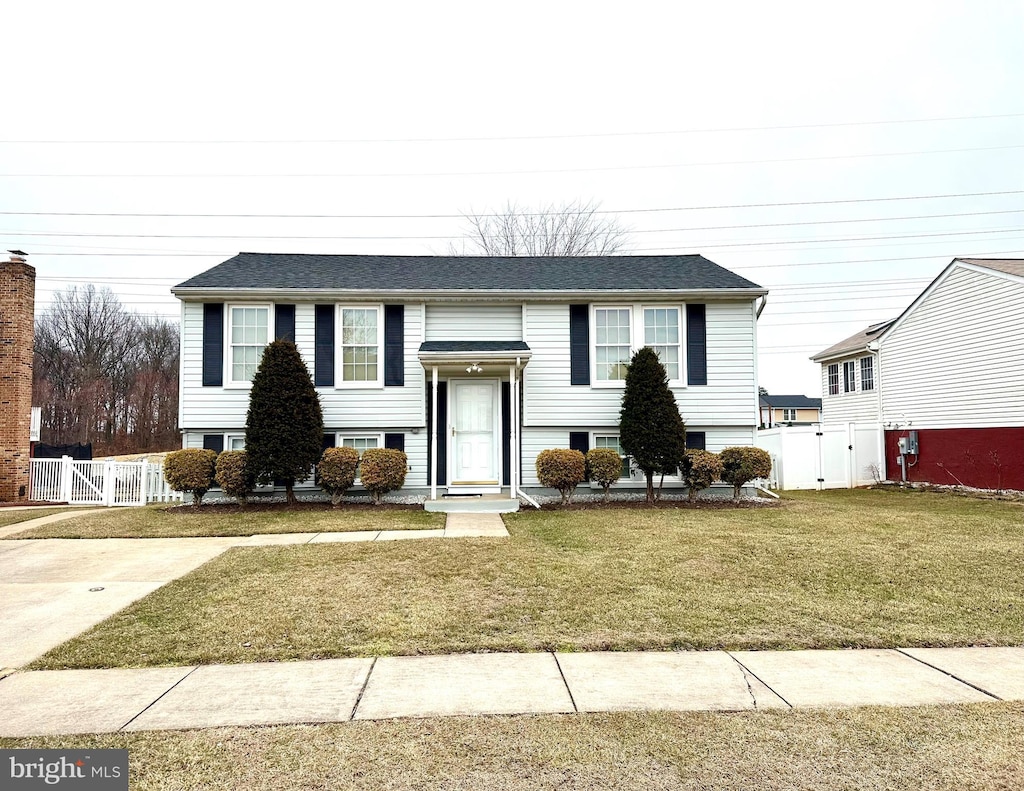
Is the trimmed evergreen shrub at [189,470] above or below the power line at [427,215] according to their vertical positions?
below

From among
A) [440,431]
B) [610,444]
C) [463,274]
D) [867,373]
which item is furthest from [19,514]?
[867,373]

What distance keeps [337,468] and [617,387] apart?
6203 millimetres

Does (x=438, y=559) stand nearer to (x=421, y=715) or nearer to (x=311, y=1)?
(x=421, y=715)

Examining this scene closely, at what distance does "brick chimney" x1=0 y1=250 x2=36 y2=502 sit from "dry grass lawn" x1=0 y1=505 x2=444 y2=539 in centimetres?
333

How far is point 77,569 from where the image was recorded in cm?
747

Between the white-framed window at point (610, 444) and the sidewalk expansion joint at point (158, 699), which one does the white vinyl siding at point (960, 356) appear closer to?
the white-framed window at point (610, 444)

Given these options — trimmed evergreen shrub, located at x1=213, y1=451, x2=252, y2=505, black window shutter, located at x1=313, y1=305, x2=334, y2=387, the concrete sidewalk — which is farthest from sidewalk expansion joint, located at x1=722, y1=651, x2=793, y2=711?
black window shutter, located at x1=313, y1=305, x2=334, y2=387

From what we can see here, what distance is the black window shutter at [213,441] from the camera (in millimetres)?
13609

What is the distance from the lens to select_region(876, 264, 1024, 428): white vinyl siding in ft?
50.7

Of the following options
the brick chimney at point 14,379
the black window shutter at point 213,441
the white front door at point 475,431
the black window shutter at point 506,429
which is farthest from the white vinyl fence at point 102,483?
the black window shutter at point 506,429

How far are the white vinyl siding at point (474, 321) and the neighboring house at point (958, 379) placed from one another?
39.9ft

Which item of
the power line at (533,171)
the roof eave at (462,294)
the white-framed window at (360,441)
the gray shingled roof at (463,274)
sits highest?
the power line at (533,171)

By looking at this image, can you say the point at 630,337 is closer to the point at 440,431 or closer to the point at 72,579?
the point at 440,431

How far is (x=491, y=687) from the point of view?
3867mm
